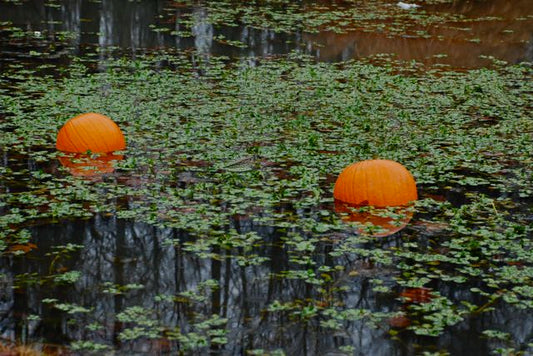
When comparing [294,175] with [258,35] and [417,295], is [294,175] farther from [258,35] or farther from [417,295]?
[258,35]

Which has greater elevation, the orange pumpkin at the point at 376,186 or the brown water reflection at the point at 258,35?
the brown water reflection at the point at 258,35

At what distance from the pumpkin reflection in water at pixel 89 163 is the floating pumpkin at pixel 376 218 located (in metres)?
2.14

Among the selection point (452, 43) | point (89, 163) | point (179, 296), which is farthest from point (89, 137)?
point (452, 43)

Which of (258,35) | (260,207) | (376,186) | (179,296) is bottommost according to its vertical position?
(179,296)

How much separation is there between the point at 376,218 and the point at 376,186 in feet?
1.14

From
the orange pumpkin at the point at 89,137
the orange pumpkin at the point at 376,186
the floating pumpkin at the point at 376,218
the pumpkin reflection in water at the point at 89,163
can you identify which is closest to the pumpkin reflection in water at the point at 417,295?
the floating pumpkin at the point at 376,218

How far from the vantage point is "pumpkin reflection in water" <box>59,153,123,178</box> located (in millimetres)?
7477

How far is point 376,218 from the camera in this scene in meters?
6.52

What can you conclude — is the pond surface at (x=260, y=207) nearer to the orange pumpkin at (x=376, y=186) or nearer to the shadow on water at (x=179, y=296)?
the shadow on water at (x=179, y=296)

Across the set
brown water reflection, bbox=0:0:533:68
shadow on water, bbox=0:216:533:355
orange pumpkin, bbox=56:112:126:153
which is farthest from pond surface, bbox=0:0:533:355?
brown water reflection, bbox=0:0:533:68

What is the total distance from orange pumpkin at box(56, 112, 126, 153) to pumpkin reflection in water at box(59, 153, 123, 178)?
0.26 feet

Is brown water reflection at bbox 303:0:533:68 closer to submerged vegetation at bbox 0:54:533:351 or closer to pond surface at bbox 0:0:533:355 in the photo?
pond surface at bbox 0:0:533:355

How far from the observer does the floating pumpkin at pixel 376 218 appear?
6.26 m

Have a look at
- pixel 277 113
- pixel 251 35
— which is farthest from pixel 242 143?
pixel 251 35
